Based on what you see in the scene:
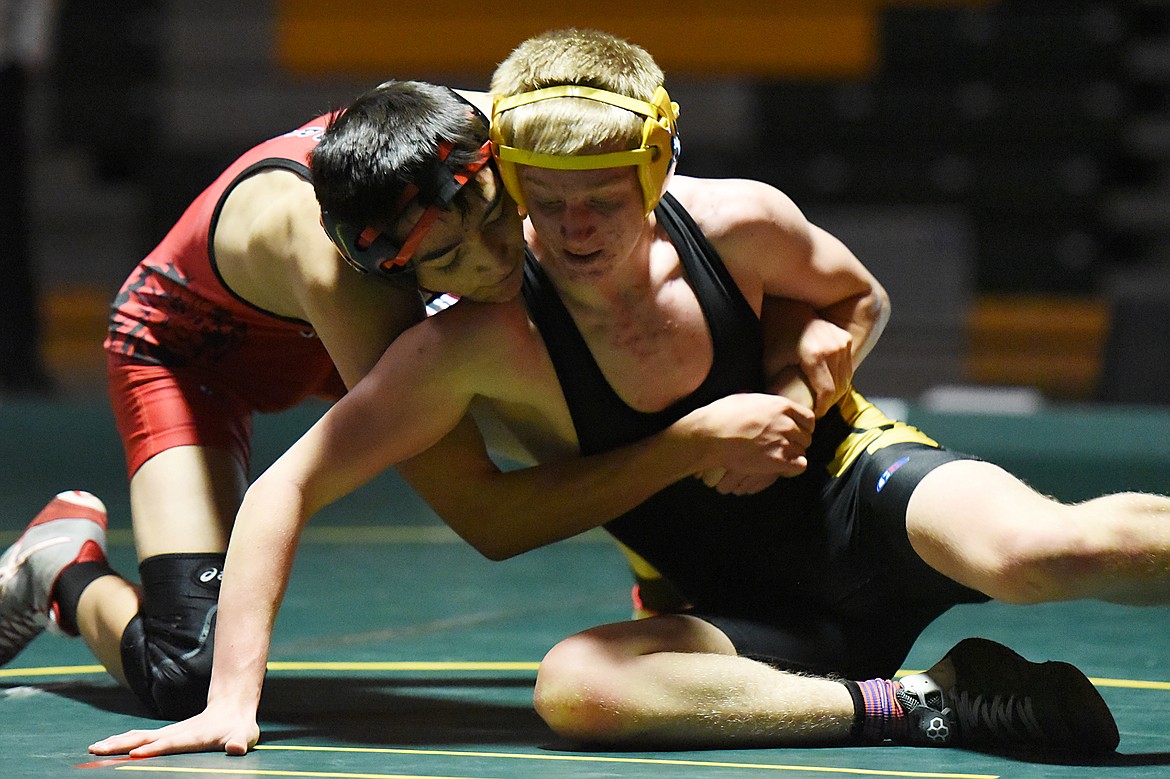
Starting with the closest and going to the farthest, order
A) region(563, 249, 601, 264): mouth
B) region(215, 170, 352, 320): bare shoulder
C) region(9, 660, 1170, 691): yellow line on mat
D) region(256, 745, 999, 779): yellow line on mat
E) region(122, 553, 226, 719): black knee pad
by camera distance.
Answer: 1. region(256, 745, 999, 779): yellow line on mat
2. region(563, 249, 601, 264): mouth
3. region(215, 170, 352, 320): bare shoulder
4. region(122, 553, 226, 719): black knee pad
5. region(9, 660, 1170, 691): yellow line on mat

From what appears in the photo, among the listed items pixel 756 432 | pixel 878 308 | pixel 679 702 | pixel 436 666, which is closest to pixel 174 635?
pixel 436 666

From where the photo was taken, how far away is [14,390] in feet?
25.6

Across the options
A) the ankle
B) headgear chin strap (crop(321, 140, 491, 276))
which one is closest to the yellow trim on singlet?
the ankle

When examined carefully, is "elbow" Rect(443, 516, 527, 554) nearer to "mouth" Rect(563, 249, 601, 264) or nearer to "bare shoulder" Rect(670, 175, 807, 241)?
"mouth" Rect(563, 249, 601, 264)

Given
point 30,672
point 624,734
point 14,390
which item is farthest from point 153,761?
point 14,390

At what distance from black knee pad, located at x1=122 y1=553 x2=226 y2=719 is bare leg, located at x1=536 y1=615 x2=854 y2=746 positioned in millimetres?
617

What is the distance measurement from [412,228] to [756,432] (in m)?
0.57

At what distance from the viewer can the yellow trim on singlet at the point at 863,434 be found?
8.65ft

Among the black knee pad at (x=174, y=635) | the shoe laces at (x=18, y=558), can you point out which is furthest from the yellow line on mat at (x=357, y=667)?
the black knee pad at (x=174, y=635)

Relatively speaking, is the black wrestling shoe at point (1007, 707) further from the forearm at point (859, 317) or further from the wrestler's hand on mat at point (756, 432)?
the forearm at point (859, 317)

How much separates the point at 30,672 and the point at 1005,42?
7599mm

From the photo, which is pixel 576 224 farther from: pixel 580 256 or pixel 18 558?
pixel 18 558

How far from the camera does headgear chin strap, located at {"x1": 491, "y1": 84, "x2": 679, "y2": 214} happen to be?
232cm

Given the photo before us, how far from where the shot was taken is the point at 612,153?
2326 mm
